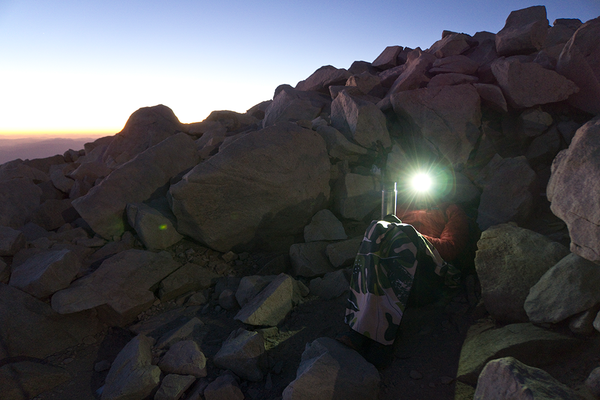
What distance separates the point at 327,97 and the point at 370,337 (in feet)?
17.4

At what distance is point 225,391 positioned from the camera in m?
2.70

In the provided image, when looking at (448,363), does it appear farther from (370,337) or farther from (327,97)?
(327,97)

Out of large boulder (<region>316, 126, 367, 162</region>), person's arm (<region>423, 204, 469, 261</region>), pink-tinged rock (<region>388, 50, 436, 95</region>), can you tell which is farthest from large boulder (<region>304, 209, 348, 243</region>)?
pink-tinged rock (<region>388, 50, 436, 95</region>)

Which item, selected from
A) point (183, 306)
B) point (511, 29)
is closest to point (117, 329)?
point (183, 306)

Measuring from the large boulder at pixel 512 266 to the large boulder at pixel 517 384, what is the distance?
3.35 feet

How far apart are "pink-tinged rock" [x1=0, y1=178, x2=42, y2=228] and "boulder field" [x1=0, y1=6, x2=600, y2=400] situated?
3 cm

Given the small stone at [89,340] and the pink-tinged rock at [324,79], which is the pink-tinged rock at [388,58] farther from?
the small stone at [89,340]

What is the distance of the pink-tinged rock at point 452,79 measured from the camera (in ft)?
16.9

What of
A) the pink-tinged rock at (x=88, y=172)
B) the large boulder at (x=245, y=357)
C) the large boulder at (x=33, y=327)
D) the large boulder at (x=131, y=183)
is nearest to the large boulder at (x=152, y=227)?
the large boulder at (x=131, y=183)

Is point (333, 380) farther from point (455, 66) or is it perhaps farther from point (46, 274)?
point (455, 66)

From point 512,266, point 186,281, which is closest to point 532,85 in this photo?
point 512,266

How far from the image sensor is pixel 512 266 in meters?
2.83

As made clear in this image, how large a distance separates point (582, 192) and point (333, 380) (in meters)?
2.10

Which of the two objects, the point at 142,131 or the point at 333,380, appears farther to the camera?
the point at 142,131
